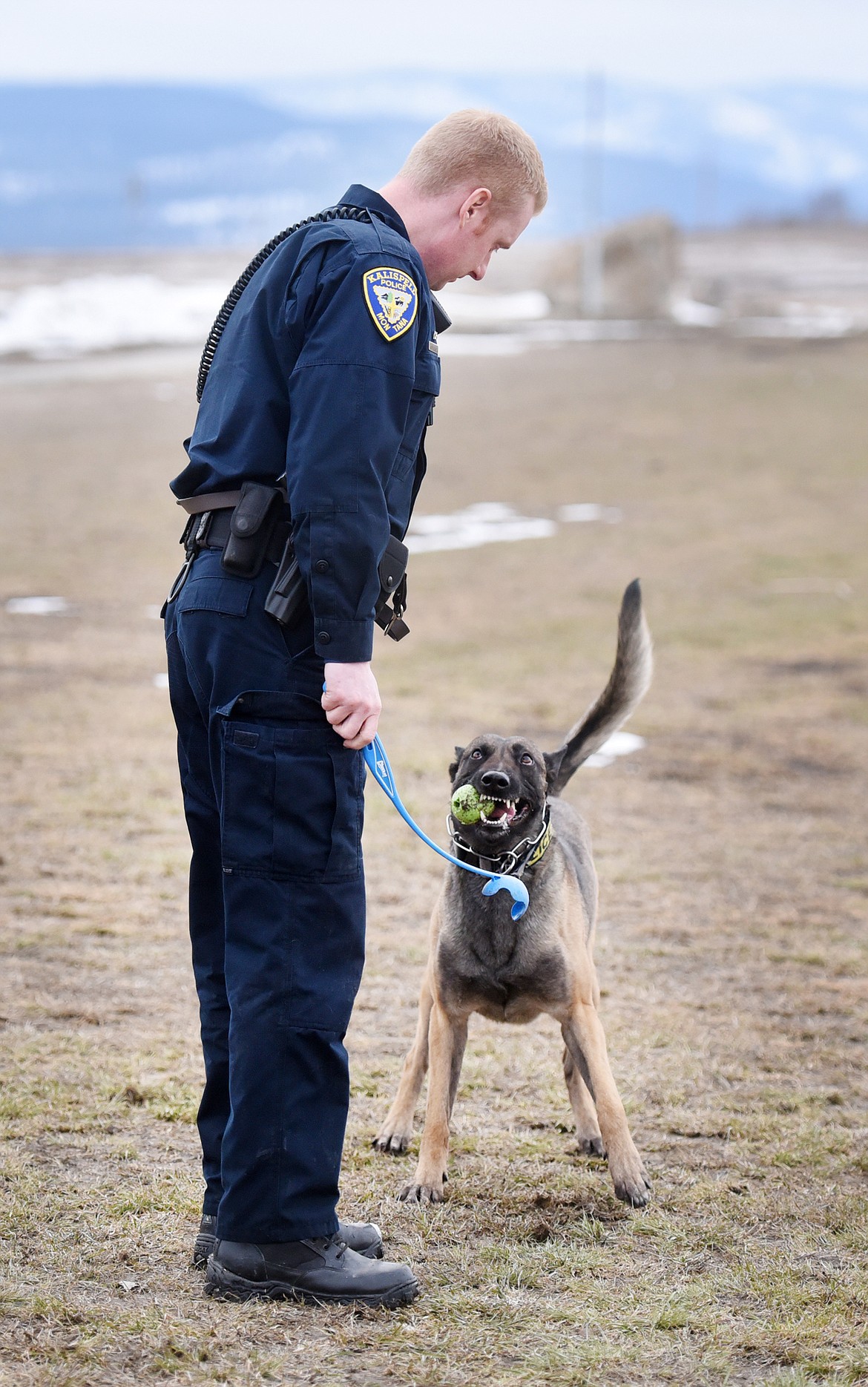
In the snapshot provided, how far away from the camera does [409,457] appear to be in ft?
8.91

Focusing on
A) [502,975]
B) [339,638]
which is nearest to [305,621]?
[339,638]

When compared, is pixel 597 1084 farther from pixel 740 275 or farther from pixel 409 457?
pixel 740 275

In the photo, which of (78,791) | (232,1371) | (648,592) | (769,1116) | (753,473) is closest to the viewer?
(232,1371)

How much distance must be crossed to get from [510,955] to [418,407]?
1.46 metres

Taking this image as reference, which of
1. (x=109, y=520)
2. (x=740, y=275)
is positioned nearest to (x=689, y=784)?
(x=109, y=520)

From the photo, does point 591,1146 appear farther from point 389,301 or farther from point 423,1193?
point 389,301

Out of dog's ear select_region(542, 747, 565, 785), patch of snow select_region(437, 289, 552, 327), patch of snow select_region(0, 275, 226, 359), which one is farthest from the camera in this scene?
patch of snow select_region(437, 289, 552, 327)

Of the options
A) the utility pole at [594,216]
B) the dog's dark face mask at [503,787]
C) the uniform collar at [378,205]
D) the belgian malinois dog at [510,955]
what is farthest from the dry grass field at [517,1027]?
the utility pole at [594,216]

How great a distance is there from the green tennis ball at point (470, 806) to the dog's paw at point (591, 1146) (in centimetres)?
99

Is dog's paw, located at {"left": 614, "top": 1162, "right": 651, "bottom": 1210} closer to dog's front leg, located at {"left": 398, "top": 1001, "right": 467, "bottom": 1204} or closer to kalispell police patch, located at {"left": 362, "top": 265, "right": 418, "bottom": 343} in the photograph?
dog's front leg, located at {"left": 398, "top": 1001, "right": 467, "bottom": 1204}

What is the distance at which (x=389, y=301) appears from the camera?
2543mm

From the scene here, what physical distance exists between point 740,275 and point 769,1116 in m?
58.1

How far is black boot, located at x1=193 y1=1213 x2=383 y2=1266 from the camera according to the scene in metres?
2.99

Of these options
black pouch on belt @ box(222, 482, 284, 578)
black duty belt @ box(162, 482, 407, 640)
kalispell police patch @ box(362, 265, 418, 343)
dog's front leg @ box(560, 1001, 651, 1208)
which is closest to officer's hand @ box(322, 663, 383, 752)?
black duty belt @ box(162, 482, 407, 640)
